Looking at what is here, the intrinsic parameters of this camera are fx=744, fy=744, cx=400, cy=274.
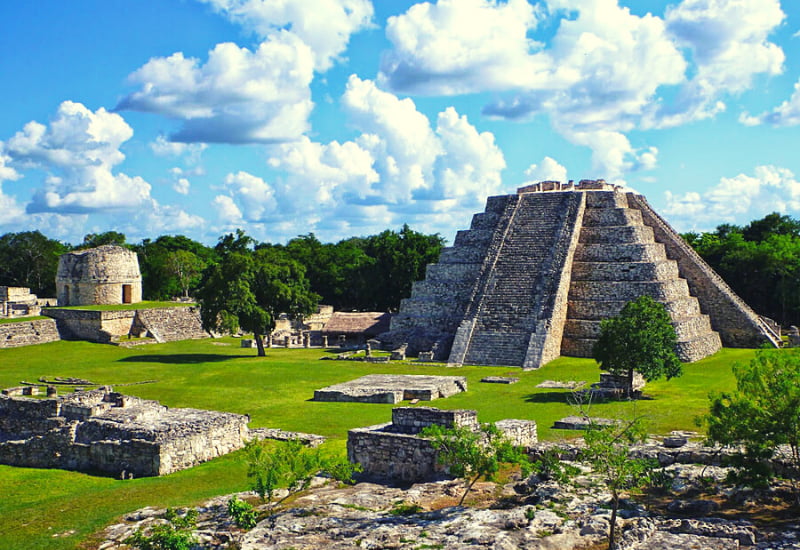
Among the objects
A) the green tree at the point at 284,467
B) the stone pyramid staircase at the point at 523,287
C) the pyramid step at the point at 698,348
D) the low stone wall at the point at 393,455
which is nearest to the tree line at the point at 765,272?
the pyramid step at the point at 698,348

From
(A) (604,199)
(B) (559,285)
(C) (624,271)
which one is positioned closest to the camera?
(B) (559,285)

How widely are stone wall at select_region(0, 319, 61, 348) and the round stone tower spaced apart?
4.87m

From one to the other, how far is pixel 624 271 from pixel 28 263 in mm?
65430

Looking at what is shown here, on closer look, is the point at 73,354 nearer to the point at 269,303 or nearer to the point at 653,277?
the point at 269,303

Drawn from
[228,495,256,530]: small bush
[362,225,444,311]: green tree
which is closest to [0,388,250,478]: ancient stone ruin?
[228,495,256,530]: small bush

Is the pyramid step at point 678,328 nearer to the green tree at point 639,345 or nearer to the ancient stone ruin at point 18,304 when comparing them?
the green tree at point 639,345

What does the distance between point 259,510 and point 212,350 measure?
31.6m

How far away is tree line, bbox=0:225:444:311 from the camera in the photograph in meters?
58.9

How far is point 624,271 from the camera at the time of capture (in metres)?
40.8

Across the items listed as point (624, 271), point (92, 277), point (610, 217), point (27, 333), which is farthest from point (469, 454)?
point (92, 277)

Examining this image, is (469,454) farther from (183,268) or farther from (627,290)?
(183,268)

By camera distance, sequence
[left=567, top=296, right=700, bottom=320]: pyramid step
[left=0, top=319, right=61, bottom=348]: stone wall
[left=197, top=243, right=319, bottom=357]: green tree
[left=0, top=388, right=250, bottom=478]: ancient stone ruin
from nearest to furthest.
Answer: [left=0, top=388, right=250, bottom=478]: ancient stone ruin, [left=567, top=296, right=700, bottom=320]: pyramid step, [left=197, top=243, right=319, bottom=357]: green tree, [left=0, top=319, right=61, bottom=348]: stone wall

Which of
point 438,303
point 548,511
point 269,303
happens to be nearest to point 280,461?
point 548,511

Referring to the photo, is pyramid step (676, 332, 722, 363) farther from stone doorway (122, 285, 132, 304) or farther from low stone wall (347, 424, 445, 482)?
stone doorway (122, 285, 132, 304)
